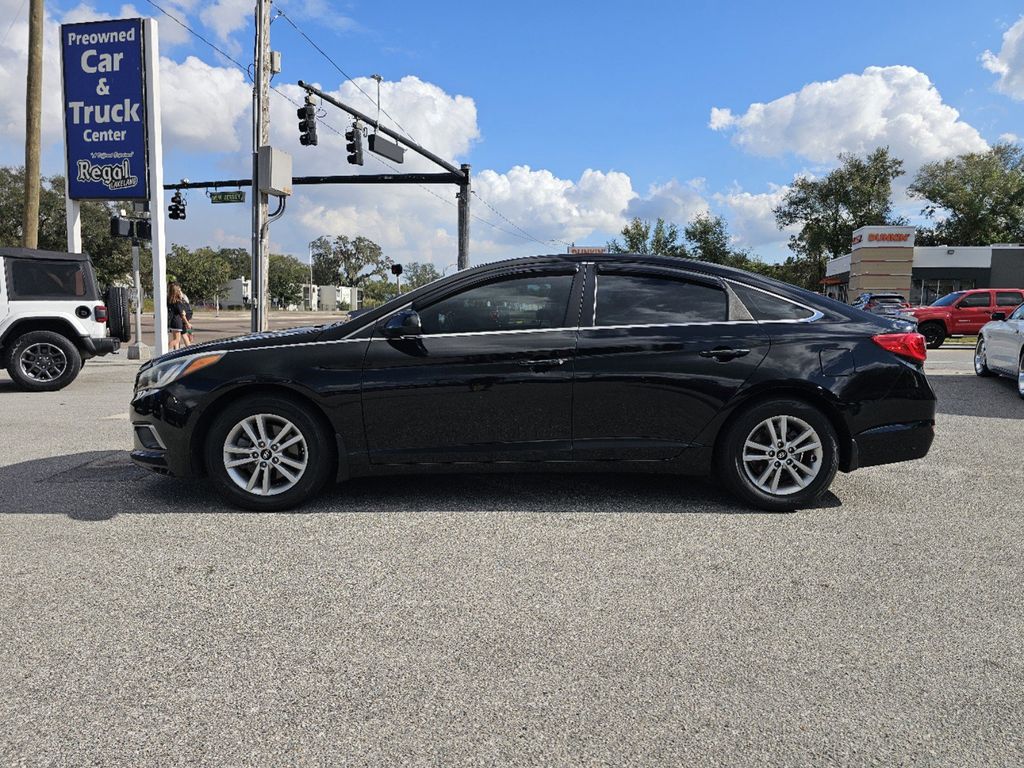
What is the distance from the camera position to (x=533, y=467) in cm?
453

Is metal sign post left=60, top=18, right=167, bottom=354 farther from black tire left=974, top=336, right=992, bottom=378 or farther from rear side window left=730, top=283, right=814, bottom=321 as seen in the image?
black tire left=974, top=336, right=992, bottom=378

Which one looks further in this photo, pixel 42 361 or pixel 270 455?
pixel 42 361

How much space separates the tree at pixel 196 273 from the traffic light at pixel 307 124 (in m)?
59.8

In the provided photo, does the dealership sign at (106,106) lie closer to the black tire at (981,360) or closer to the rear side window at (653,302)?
the rear side window at (653,302)

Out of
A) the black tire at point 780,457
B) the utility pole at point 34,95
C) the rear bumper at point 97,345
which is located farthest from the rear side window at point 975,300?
the utility pole at point 34,95

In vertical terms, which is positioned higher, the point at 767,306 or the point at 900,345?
the point at 767,306

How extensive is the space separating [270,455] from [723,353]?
9.04 feet

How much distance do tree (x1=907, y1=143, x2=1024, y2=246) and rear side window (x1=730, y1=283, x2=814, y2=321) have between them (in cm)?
6442

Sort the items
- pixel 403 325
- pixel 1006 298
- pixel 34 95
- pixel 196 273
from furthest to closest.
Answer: pixel 196 273
pixel 1006 298
pixel 34 95
pixel 403 325

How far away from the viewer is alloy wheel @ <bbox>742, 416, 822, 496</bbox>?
4496mm

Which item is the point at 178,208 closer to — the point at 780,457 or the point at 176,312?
the point at 176,312

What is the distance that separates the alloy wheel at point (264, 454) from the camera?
443 cm

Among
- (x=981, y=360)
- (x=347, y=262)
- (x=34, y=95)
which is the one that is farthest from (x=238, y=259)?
(x=981, y=360)

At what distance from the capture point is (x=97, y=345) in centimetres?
1077
